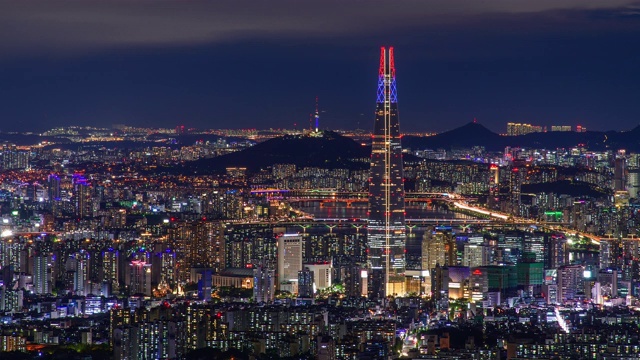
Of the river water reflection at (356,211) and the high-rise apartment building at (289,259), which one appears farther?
the river water reflection at (356,211)

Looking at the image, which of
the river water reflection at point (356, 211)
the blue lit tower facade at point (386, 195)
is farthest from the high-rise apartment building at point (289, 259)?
the river water reflection at point (356, 211)

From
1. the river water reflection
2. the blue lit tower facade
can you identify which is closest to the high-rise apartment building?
the blue lit tower facade

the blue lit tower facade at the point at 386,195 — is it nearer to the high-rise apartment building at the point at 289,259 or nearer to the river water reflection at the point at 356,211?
the high-rise apartment building at the point at 289,259

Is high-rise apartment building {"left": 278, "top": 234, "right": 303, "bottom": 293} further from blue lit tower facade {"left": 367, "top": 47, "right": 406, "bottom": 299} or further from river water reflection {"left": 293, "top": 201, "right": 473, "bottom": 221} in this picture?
river water reflection {"left": 293, "top": 201, "right": 473, "bottom": 221}

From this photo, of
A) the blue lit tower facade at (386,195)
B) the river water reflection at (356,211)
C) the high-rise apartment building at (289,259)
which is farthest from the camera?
the river water reflection at (356,211)

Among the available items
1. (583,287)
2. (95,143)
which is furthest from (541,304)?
(95,143)

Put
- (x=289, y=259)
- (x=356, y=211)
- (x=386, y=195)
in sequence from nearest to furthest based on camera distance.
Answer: (x=289, y=259)
(x=386, y=195)
(x=356, y=211)

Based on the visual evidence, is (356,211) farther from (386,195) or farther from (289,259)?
(289,259)

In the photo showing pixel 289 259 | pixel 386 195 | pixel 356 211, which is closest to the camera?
pixel 289 259

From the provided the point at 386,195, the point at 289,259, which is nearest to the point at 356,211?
the point at 386,195

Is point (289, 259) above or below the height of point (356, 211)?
below
